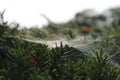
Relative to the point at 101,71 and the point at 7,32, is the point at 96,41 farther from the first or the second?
the point at 101,71

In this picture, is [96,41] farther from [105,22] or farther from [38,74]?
[105,22]

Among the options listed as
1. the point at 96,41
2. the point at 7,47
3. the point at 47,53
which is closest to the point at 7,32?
the point at 7,47

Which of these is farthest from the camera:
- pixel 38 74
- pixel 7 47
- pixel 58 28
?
pixel 58 28

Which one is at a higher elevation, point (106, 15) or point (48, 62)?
point (106, 15)

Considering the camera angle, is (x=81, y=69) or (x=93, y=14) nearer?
(x=81, y=69)

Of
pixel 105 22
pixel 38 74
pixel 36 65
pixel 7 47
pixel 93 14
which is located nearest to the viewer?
pixel 38 74

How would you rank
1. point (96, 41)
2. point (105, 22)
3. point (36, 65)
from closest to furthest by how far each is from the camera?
point (36, 65) < point (96, 41) < point (105, 22)

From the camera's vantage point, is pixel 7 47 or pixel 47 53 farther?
pixel 7 47

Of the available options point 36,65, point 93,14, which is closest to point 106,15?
point 93,14

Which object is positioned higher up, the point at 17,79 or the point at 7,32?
the point at 7,32
